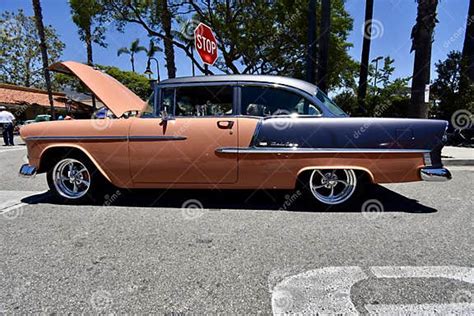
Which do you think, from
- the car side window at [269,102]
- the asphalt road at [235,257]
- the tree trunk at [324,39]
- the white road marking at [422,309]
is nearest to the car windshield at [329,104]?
the car side window at [269,102]

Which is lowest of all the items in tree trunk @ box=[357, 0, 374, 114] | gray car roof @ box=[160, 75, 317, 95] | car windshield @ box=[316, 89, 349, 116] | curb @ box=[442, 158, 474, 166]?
curb @ box=[442, 158, 474, 166]

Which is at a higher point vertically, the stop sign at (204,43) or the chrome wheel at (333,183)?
the stop sign at (204,43)

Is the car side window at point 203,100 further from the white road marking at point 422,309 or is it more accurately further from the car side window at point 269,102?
the white road marking at point 422,309

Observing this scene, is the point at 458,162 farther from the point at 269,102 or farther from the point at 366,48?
the point at 366,48

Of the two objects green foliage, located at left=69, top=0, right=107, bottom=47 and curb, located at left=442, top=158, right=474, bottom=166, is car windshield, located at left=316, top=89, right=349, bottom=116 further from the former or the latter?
green foliage, located at left=69, top=0, right=107, bottom=47

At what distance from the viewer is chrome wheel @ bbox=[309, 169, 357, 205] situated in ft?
12.0

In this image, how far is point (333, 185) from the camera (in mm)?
3719

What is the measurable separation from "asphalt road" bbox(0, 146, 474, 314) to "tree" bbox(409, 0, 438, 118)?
15.1ft

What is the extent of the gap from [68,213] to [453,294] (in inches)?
157

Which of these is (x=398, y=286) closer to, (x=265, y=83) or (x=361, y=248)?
(x=361, y=248)

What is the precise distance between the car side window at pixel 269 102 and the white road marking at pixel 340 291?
1.95 meters

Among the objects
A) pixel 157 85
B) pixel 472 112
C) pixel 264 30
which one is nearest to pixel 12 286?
pixel 157 85

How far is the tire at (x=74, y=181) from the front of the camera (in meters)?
3.92

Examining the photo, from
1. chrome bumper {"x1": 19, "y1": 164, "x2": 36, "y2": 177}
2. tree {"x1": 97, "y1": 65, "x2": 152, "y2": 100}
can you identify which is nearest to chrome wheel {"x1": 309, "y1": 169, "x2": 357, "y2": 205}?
chrome bumper {"x1": 19, "y1": 164, "x2": 36, "y2": 177}
